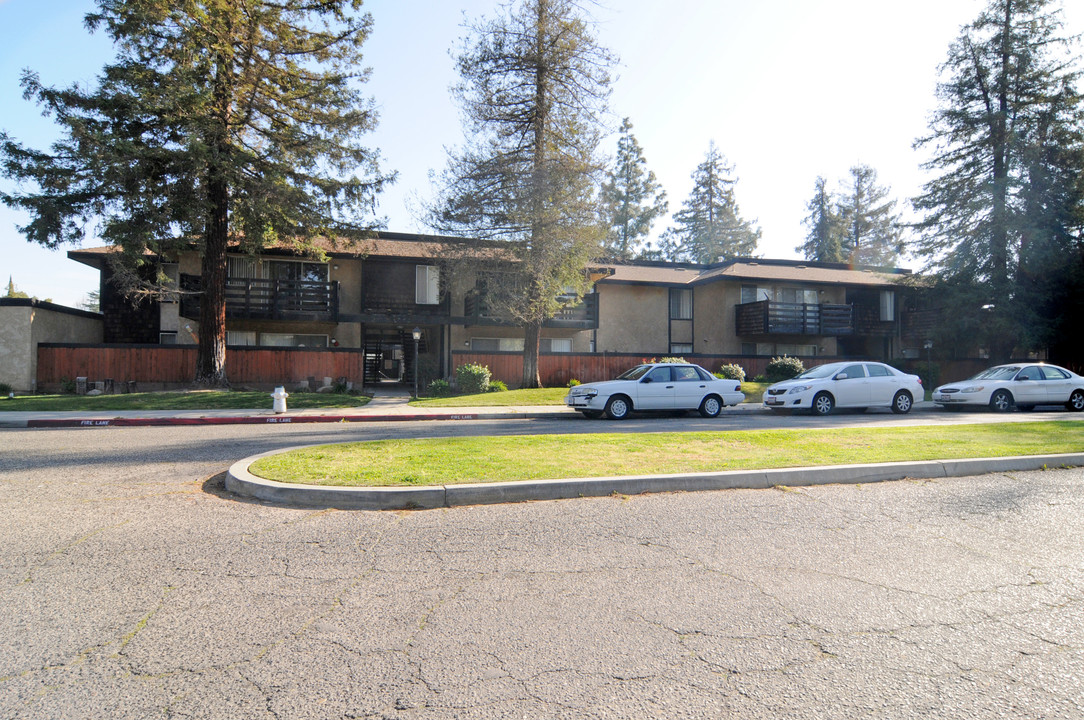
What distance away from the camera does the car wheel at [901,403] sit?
1795cm

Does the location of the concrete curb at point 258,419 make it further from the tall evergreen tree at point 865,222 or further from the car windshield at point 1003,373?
the tall evergreen tree at point 865,222

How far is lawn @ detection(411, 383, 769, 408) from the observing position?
1961 centimetres

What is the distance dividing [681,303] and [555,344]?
739 cm

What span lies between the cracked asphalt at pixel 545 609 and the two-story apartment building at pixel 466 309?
692 inches

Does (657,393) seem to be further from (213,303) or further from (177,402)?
(213,303)

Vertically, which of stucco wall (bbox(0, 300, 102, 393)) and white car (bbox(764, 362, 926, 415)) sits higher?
stucco wall (bbox(0, 300, 102, 393))

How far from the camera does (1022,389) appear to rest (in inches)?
734

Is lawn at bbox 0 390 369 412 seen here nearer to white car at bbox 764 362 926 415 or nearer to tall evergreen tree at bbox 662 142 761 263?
white car at bbox 764 362 926 415

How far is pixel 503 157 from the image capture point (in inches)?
871

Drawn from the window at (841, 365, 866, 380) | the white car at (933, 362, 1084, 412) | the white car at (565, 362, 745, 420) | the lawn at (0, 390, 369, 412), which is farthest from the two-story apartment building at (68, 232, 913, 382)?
the white car at (933, 362, 1084, 412)

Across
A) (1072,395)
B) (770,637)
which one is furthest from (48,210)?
(1072,395)

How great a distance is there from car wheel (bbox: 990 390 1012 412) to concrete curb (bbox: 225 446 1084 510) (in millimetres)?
12885

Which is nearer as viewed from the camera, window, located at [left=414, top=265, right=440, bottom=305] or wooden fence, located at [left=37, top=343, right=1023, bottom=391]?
wooden fence, located at [left=37, top=343, right=1023, bottom=391]

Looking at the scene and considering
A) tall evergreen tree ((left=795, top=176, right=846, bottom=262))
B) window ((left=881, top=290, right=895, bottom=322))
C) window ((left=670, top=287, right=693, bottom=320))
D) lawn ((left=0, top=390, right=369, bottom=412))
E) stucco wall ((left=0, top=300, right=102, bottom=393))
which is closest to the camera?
lawn ((left=0, top=390, right=369, bottom=412))
